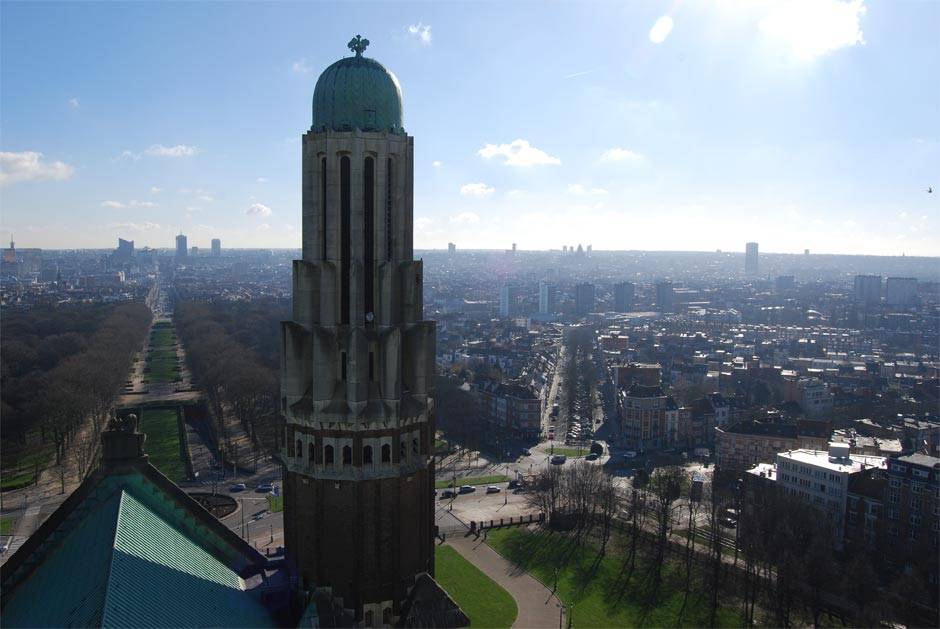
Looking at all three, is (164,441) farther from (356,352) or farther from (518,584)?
(356,352)

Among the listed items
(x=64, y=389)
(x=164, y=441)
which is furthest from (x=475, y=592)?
(x=64, y=389)

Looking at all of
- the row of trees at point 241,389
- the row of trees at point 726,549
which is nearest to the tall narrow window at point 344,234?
the row of trees at point 726,549

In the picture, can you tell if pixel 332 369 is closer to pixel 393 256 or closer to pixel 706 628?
pixel 393 256

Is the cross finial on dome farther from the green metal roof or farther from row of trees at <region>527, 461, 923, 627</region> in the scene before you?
row of trees at <region>527, 461, 923, 627</region>

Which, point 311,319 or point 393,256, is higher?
point 393,256

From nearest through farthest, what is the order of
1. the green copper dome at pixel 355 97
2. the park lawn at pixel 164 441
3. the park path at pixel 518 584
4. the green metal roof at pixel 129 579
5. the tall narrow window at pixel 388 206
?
the green metal roof at pixel 129 579 < the green copper dome at pixel 355 97 < the tall narrow window at pixel 388 206 < the park path at pixel 518 584 < the park lawn at pixel 164 441

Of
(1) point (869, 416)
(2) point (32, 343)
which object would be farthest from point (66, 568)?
(2) point (32, 343)

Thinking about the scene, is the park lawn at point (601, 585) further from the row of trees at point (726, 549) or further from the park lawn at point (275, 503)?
the park lawn at point (275, 503)
